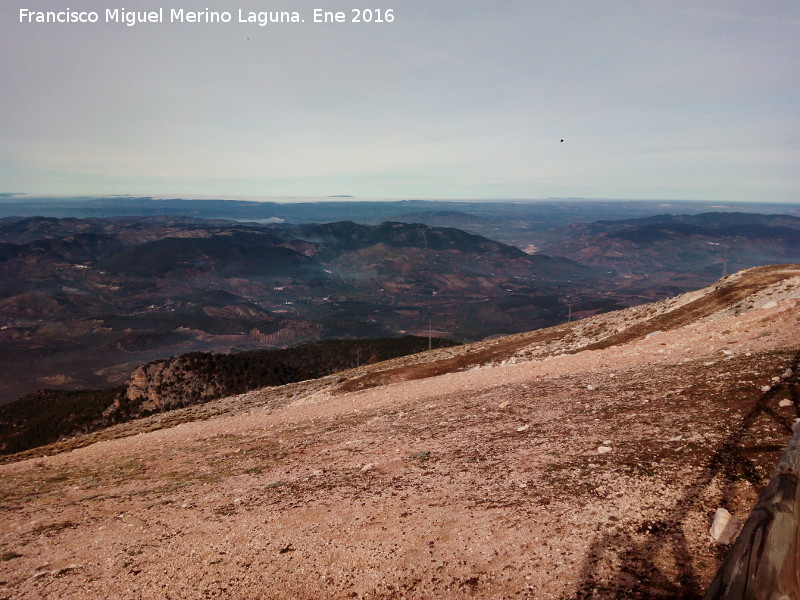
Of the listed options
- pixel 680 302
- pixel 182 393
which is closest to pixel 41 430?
pixel 182 393

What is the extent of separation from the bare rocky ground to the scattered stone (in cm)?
32

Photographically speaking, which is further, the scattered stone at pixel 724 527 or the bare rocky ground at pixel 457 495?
the bare rocky ground at pixel 457 495

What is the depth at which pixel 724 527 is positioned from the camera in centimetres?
928

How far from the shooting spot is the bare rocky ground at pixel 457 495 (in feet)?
32.3

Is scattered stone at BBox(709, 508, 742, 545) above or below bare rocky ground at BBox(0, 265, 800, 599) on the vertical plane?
above

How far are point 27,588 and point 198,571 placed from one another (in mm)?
4876

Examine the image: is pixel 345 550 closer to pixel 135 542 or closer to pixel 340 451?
pixel 135 542

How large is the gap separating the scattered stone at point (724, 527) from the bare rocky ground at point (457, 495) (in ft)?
1.04

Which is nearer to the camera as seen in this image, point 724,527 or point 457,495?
point 724,527

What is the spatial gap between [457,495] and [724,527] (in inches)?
253

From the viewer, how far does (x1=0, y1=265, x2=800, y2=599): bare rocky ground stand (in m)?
9.84

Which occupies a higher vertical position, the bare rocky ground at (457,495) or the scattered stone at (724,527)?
the scattered stone at (724,527)

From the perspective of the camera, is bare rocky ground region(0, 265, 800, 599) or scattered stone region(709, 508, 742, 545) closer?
scattered stone region(709, 508, 742, 545)

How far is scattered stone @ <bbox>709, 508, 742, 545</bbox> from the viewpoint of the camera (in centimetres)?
912
